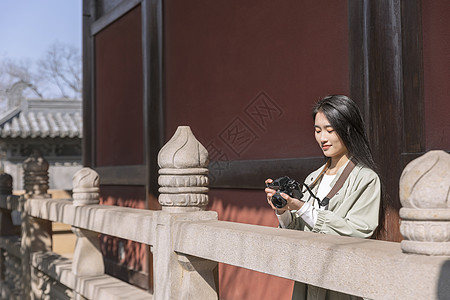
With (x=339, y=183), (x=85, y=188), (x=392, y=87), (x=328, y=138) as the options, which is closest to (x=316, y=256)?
(x=339, y=183)

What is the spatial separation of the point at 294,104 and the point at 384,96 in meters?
0.86

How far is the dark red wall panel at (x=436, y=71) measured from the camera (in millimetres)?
2910

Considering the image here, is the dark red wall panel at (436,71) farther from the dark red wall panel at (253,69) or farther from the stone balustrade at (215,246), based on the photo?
the stone balustrade at (215,246)

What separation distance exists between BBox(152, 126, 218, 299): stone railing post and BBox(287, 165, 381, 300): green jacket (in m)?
0.70

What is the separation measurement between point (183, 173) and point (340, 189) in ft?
2.72

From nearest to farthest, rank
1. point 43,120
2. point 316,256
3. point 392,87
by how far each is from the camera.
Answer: point 316,256 < point 392,87 < point 43,120

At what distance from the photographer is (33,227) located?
512cm

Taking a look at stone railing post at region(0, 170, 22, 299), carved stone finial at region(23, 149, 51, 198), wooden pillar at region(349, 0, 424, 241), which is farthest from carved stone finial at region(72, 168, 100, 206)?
stone railing post at region(0, 170, 22, 299)

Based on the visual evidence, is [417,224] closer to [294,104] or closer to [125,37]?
[294,104]

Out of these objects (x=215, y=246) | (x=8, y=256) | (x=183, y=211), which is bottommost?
(x=8, y=256)

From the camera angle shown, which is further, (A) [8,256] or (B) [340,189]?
(A) [8,256]

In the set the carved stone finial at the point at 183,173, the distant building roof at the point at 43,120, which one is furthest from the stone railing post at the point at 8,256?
the distant building roof at the point at 43,120

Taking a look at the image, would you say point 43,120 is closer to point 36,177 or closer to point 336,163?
point 36,177

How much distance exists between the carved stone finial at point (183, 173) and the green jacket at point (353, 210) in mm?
773
